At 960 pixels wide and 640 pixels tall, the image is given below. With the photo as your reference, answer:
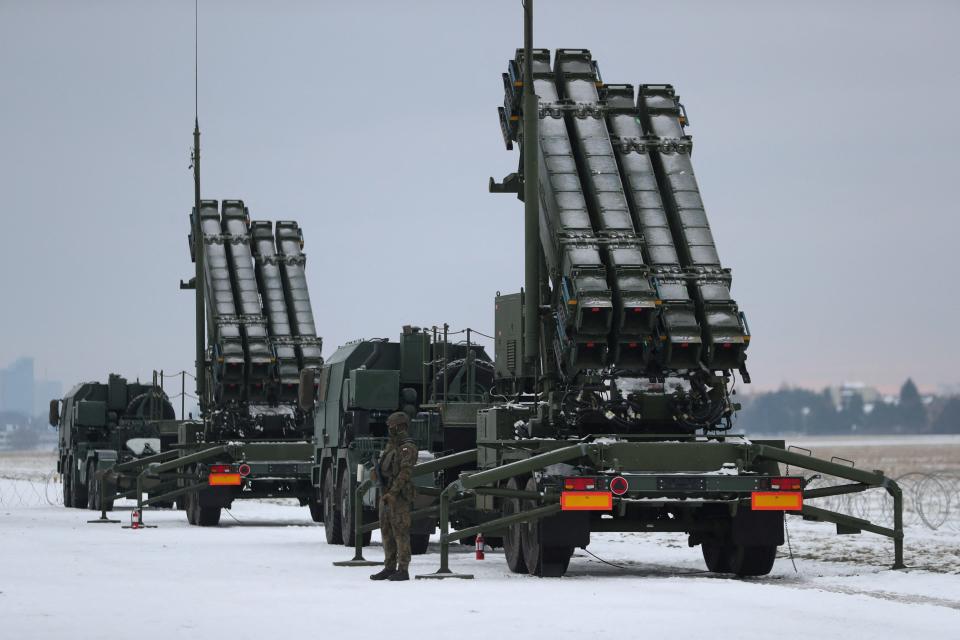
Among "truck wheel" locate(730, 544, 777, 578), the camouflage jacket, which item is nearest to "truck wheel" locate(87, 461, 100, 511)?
the camouflage jacket

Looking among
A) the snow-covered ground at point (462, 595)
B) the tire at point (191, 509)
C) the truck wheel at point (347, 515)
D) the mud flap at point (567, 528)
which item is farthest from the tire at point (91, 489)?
the mud flap at point (567, 528)

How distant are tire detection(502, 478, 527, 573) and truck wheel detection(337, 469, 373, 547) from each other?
17.2 ft

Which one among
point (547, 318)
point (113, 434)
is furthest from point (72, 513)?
point (547, 318)

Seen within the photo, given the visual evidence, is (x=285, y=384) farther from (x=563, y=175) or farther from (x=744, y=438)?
(x=744, y=438)

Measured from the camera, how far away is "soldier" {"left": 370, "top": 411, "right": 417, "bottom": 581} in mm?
18703

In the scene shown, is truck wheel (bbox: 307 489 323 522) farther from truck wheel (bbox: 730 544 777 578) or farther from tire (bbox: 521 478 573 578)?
truck wheel (bbox: 730 544 777 578)

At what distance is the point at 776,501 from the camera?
1880cm

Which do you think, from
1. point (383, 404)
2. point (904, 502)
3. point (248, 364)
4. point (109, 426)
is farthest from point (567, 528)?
point (109, 426)

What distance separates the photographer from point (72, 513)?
3941cm

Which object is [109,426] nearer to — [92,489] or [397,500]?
[92,489]

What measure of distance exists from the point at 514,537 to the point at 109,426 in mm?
25596

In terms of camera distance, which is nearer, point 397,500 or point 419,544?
point 397,500

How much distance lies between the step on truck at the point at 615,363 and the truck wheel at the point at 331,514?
13.6 ft

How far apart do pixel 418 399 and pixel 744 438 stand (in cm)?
875
